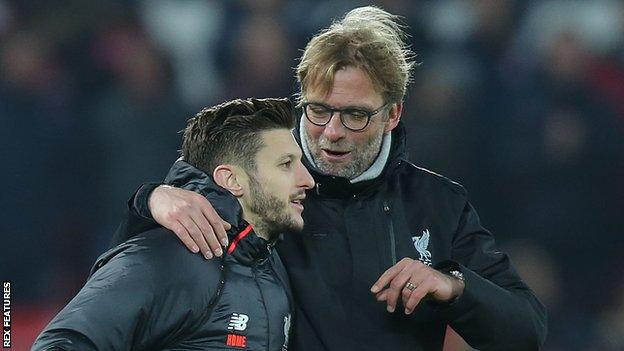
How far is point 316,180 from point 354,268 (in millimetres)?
218

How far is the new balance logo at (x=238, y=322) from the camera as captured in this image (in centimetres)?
212

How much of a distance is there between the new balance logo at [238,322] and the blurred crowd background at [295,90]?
97.3 inches

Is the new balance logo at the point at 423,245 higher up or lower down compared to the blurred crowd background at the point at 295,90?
higher up

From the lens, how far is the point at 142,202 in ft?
7.43

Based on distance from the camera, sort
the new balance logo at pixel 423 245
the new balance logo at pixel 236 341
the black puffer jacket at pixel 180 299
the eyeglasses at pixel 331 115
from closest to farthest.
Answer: the black puffer jacket at pixel 180 299, the new balance logo at pixel 236 341, the new balance logo at pixel 423 245, the eyeglasses at pixel 331 115

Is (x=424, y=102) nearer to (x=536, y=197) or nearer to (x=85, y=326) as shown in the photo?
(x=536, y=197)

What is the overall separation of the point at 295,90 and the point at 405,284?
2864 mm

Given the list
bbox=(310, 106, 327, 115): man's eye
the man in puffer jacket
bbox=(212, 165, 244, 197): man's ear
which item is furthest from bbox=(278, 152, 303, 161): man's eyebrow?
bbox=(310, 106, 327, 115): man's eye

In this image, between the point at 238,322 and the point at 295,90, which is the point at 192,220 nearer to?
the point at 238,322

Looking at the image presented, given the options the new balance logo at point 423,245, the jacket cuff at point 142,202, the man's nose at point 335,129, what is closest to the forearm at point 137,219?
the jacket cuff at point 142,202

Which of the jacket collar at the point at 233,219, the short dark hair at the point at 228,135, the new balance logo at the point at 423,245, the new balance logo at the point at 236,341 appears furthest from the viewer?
the new balance logo at the point at 423,245

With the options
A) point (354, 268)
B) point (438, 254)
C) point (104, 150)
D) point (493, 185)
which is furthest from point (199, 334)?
point (493, 185)

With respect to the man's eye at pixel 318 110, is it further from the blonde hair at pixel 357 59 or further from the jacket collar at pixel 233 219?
the jacket collar at pixel 233 219

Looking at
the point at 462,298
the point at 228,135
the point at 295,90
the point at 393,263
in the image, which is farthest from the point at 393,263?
the point at 295,90
